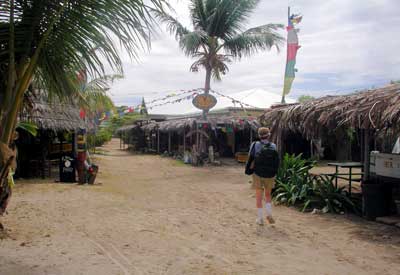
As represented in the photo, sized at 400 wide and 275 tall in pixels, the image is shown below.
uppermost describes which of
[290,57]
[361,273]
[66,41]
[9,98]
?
[290,57]

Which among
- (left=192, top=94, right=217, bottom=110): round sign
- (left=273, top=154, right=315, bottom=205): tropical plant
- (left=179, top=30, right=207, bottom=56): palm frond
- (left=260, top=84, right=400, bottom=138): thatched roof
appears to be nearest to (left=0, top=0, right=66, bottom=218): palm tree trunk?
(left=260, top=84, right=400, bottom=138): thatched roof

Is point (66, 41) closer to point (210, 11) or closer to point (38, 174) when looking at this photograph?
point (38, 174)

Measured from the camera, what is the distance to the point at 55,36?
3.96 meters

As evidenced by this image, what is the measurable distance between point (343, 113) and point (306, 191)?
6.92ft

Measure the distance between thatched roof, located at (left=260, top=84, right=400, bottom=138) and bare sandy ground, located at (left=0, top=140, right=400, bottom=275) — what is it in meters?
1.81

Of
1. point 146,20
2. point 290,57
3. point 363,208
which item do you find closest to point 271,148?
point 363,208

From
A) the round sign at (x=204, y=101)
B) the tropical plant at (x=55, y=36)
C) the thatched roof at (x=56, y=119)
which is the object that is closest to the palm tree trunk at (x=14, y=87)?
the tropical plant at (x=55, y=36)

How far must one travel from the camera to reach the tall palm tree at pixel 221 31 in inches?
731

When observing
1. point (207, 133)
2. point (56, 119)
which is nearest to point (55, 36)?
point (56, 119)

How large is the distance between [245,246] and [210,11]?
15531 mm

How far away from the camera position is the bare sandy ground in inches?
174

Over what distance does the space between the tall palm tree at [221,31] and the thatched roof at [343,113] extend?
939 cm

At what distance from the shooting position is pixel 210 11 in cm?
1895

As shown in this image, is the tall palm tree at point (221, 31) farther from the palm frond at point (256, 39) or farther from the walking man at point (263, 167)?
the walking man at point (263, 167)
